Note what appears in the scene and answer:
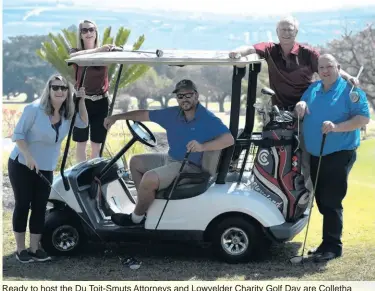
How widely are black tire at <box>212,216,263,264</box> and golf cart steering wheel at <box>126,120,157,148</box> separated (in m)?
0.84

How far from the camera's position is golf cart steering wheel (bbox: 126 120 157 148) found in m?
5.62

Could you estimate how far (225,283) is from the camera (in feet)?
16.9

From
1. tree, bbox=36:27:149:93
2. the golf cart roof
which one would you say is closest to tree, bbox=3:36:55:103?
tree, bbox=36:27:149:93


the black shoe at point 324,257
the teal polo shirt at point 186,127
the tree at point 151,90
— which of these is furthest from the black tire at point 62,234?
the tree at point 151,90

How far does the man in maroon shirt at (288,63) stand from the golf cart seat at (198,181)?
820 mm

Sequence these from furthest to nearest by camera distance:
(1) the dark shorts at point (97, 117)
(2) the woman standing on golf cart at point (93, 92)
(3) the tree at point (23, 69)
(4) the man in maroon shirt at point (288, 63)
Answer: (3) the tree at point (23, 69) → (1) the dark shorts at point (97, 117) → (2) the woman standing on golf cart at point (93, 92) → (4) the man in maroon shirt at point (288, 63)

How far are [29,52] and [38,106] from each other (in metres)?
37.2

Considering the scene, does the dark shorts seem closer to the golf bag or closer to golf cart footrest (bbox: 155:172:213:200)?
golf cart footrest (bbox: 155:172:213:200)

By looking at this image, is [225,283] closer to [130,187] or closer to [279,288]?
[279,288]

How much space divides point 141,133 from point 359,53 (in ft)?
84.5

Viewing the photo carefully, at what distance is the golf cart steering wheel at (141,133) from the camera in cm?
562

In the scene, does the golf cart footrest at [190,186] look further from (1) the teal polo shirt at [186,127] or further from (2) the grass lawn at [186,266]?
(2) the grass lawn at [186,266]

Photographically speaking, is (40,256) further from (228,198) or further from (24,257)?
(228,198)

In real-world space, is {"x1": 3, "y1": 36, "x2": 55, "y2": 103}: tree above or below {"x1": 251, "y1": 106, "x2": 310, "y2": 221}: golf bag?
below
